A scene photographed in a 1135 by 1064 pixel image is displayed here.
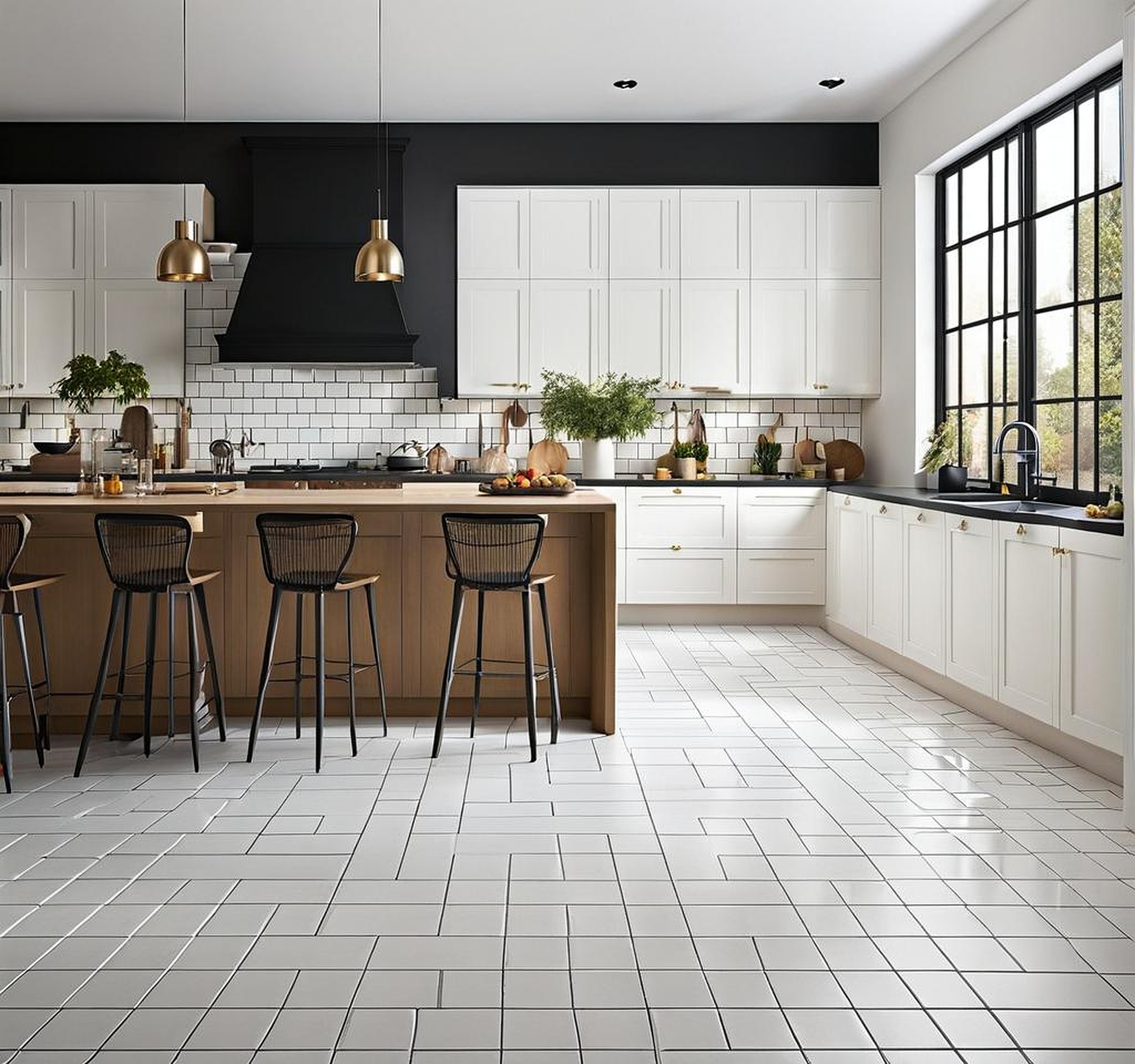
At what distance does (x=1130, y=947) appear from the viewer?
2721mm

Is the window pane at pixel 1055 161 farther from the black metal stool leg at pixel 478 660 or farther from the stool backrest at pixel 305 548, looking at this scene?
the stool backrest at pixel 305 548

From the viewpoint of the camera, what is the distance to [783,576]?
762cm

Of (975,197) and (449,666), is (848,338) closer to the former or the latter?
(975,197)

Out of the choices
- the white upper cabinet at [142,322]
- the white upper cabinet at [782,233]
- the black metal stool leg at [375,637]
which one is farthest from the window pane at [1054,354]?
the white upper cabinet at [142,322]

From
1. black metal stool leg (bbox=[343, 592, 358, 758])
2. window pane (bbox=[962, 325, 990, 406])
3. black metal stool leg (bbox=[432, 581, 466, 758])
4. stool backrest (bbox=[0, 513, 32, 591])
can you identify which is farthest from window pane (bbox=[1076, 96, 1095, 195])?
stool backrest (bbox=[0, 513, 32, 591])

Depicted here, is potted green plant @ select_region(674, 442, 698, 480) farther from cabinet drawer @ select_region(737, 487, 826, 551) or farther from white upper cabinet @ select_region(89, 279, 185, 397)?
white upper cabinet @ select_region(89, 279, 185, 397)

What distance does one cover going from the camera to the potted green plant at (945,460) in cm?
593

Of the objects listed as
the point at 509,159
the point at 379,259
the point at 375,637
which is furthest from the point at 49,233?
the point at 375,637

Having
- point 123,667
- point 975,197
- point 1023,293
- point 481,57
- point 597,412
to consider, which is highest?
point 481,57

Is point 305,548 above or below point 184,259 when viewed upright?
below

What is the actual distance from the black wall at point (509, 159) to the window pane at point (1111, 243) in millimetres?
3065

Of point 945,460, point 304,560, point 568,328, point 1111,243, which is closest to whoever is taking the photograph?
point 304,560

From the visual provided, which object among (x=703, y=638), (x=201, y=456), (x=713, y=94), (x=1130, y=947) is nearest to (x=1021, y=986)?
(x=1130, y=947)

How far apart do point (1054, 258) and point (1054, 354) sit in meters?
0.47
